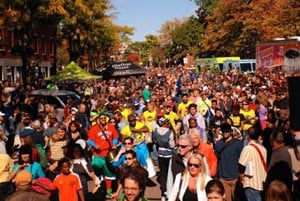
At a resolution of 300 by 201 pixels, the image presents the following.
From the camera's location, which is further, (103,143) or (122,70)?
(122,70)

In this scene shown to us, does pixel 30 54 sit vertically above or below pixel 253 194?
above

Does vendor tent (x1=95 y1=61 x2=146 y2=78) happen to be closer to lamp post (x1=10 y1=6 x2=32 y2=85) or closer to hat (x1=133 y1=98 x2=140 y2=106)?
lamp post (x1=10 y1=6 x2=32 y2=85)

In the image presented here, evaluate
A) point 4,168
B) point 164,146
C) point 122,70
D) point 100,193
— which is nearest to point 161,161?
point 164,146

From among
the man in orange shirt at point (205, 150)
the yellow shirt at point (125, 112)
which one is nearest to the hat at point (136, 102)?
the yellow shirt at point (125, 112)

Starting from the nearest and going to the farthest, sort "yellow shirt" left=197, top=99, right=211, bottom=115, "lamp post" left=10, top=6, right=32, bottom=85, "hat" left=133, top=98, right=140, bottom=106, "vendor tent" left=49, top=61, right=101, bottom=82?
"yellow shirt" left=197, top=99, right=211, bottom=115
"hat" left=133, top=98, right=140, bottom=106
"lamp post" left=10, top=6, right=32, bottom=85
"vendor tent" left=49, top=61, right=101, bottom=82

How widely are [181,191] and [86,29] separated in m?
42.1

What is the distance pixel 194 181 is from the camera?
642 cm

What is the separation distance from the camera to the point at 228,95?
828 inches

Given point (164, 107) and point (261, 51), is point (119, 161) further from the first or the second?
point (261, 51)

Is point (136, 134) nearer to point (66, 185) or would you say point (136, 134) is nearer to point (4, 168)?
point (66, 185)

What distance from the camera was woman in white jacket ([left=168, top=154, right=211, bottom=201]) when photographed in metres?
6.34

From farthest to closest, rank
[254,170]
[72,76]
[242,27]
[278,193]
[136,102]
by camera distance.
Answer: [242,27]
[72,76]
[136,102]
[254,170]
[278,193]

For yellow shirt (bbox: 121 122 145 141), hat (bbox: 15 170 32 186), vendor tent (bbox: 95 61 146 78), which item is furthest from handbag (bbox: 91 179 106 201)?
vendor tent (bbox: 95 61 146 78)

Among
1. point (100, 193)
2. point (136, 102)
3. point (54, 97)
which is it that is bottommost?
point (100, 193)
